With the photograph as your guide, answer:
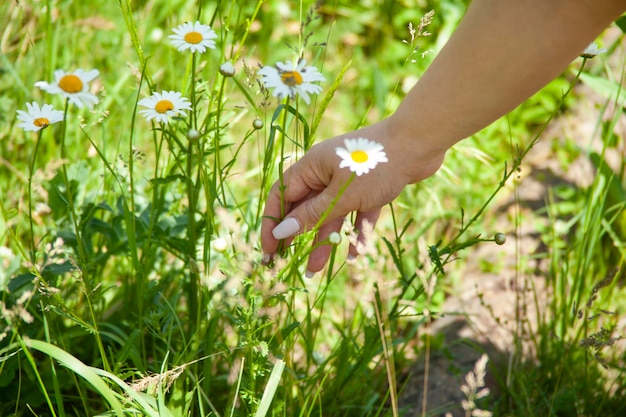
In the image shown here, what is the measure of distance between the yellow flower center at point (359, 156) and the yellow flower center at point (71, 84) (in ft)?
1.20

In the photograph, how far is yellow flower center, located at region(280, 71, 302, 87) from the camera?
881 millimetres

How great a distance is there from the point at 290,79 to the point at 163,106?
234 millimetres

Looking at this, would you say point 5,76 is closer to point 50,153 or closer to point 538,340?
point 50,153

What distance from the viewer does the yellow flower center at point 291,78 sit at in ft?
2.89

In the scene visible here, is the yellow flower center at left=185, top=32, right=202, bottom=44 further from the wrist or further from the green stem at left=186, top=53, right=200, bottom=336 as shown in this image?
the wrist

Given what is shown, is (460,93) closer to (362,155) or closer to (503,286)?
(362,155)

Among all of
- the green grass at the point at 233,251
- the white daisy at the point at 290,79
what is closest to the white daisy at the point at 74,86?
the green grass at the point at 233,251

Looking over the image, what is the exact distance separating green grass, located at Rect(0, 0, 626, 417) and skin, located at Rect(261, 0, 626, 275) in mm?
70

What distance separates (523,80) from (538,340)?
0.88 meters

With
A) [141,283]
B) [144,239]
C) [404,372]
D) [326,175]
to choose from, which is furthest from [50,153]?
[404,372]

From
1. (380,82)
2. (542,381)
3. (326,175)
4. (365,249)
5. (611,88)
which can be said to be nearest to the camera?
(365,249)

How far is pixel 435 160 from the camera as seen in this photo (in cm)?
108

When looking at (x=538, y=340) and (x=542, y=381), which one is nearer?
(x=542, y=381)

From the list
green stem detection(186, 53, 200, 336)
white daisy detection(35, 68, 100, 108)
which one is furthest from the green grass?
white daisy detection(35, 68, 100, 108)
